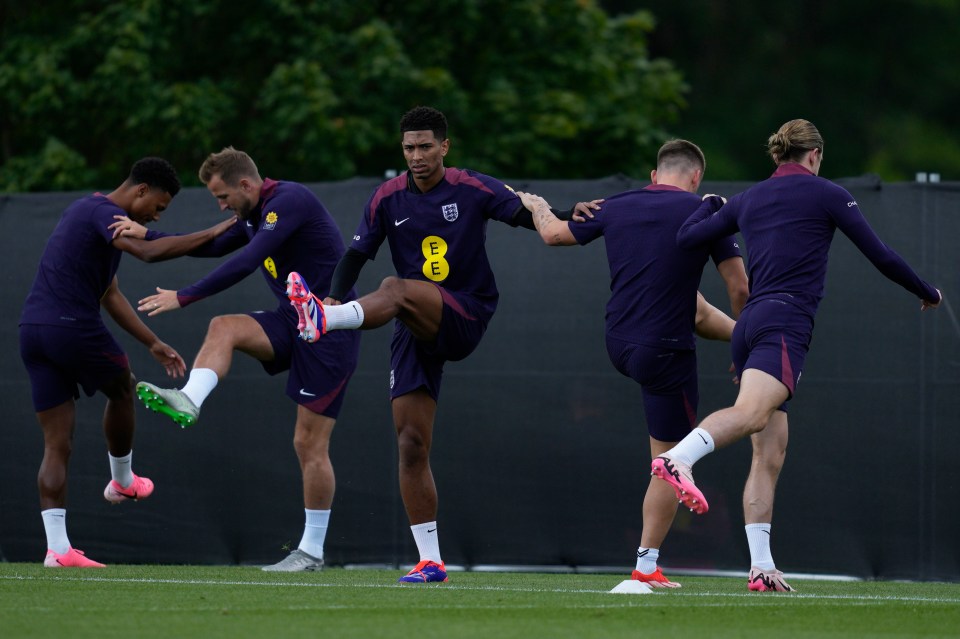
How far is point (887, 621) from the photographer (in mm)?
5824

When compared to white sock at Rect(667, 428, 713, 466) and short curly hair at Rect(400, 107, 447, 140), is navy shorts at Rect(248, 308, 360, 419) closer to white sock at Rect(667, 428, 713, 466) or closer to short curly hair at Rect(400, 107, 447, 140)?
short curly hair at Rect(400, 107, 447, 140)

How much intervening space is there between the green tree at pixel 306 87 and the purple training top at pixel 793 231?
810cm

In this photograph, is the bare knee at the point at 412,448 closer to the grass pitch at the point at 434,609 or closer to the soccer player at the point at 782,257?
the grass pitch at the point at 434,609

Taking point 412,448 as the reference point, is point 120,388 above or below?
above

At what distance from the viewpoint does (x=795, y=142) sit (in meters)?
6.86

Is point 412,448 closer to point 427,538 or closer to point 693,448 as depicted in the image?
point 427,538

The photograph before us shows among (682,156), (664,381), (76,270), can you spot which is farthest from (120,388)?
(682,156)

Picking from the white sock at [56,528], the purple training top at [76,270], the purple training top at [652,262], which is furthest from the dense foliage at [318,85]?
the purple training top at [652,262]

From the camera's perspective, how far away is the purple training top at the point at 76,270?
8.13 m

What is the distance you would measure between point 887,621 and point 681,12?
77.2 feet

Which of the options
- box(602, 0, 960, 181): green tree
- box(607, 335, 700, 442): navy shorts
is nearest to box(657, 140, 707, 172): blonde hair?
box(607, 335, 700, 442): navy shorts

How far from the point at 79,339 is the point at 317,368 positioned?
4.23 ft

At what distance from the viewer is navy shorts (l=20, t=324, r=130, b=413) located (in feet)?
26.7

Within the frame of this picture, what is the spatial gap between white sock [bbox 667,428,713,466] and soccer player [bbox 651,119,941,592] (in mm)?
287
